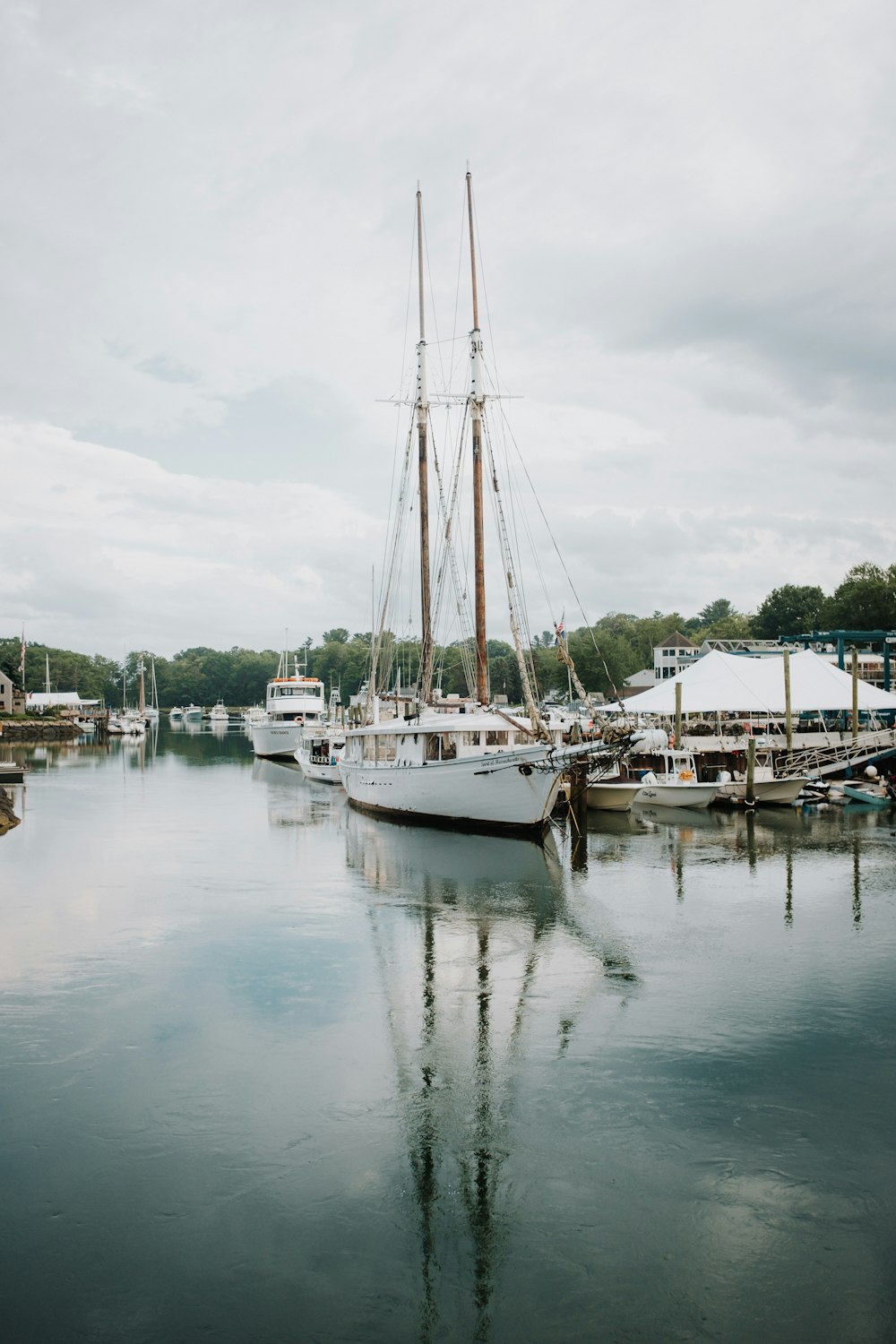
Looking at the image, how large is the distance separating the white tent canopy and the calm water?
2390 centimetres

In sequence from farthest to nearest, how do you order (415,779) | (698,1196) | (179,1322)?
(415,779), (698,1196), (179,1322)

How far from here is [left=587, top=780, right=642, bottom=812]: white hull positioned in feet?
125

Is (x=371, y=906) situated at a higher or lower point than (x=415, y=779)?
lower

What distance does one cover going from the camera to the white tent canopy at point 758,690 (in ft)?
153

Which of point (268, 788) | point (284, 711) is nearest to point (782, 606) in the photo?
point (284, 711)

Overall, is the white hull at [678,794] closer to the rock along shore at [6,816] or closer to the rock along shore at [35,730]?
the rock along shore at [6,816]

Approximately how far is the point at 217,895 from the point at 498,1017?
11275mm

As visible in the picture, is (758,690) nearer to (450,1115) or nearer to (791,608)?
(450,1115)

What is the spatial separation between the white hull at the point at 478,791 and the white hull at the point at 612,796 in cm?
781

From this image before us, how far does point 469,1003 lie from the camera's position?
48.2 feet

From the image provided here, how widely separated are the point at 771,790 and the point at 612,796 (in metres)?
6.92

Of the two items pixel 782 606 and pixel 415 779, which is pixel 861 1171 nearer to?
pixel 415 779

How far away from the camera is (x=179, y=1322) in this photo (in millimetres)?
7309

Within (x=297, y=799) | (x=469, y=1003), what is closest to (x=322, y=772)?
(x=297, y=799)
